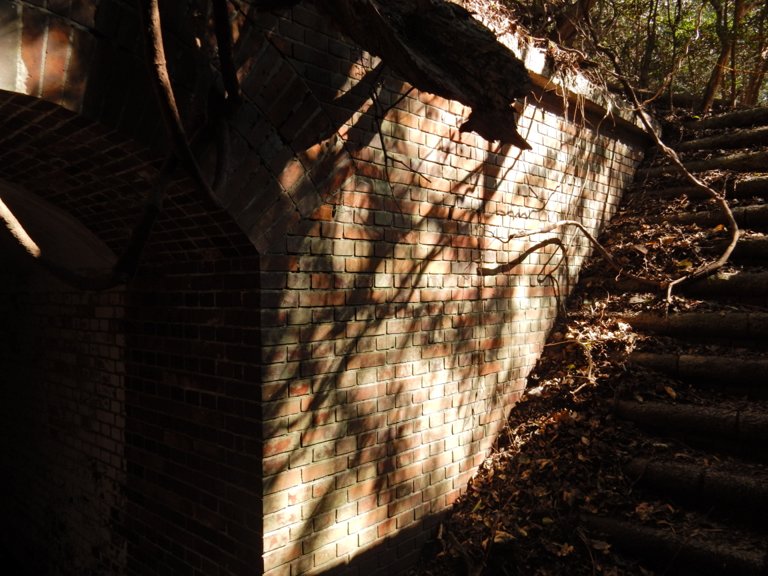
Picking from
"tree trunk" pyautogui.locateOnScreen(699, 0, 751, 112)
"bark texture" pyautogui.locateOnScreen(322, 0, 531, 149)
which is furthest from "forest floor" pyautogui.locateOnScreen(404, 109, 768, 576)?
"tree trunk" pyautogui.locateOnScreen(699, 0, 751, 112)

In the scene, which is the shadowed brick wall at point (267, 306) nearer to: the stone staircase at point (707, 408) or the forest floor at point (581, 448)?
the forest floor at point (581, 448)

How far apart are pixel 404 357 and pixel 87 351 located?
7.16ft

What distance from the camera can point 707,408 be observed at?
3.52 metres

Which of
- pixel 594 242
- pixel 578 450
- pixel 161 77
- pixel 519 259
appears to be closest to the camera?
pixel 161 77

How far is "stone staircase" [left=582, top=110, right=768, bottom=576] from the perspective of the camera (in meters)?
2.95

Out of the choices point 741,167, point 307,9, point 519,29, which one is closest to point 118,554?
point 307,9

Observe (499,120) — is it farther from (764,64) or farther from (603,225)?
(764,64)

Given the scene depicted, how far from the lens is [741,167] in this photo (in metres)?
5.45

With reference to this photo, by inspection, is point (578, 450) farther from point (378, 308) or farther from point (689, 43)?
point (689, 43)

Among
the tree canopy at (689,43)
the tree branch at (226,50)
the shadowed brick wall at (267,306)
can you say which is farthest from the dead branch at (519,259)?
the tree canopy at (689,43)

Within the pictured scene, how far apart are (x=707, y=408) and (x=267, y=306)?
2909mm

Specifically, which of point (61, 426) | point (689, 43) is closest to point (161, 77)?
point (61, 426)

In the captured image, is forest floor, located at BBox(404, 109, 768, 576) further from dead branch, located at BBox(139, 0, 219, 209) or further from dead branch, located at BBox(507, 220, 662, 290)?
dead branch, located at BBox(139, 0, 219, 209)

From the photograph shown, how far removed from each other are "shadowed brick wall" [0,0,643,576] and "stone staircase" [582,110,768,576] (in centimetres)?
107
